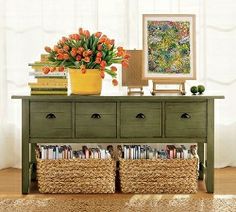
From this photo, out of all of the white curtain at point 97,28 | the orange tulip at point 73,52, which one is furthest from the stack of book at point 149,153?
the white curtain at point 97,28

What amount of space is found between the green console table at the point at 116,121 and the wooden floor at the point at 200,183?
0.44 feet

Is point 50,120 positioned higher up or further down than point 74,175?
higher up

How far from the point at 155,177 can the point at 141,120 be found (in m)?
0.34

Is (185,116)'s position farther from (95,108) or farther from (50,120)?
(50,120)

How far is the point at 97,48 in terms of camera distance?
353 cm

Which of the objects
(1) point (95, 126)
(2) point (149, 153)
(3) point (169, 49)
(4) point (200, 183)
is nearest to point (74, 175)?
(1) point (95, 126)

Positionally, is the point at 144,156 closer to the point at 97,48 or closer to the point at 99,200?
the point at 99,200

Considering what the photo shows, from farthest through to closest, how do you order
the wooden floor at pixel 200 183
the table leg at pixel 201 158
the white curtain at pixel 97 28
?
the white curtain at pixel 97 28, the table leg at pixel 201 158, the wooden floor at pixel 200 183

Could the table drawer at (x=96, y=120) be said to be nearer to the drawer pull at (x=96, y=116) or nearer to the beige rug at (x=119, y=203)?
the drawer pull at (x=96, y=116)

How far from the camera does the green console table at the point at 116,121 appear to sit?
3496 mm

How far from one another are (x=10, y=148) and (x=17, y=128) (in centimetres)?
15

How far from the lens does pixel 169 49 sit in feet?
12.2

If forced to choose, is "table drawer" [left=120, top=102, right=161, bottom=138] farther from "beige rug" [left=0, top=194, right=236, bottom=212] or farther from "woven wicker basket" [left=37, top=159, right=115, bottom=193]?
"beige rug" [left=0, top=194, right=236, bottom=212]

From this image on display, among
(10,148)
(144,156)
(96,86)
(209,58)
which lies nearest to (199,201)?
(144,156)
